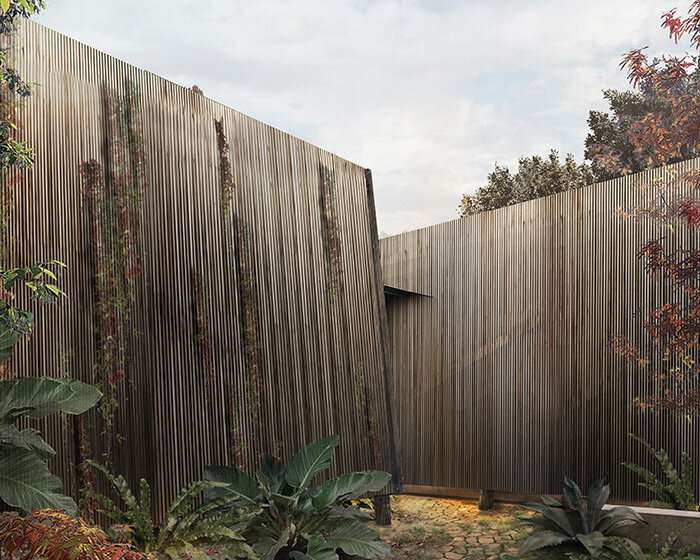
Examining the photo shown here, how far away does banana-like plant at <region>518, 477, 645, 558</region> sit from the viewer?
11.5 ft

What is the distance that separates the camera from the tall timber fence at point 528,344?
4.55 meters

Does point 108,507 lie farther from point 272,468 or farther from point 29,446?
point 272,468

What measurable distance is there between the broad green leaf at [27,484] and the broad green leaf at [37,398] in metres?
0.14

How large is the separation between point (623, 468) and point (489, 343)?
5.15 ft

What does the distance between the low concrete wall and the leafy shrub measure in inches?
123

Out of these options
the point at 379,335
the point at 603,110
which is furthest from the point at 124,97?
the point at 603,110

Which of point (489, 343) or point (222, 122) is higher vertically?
point (222, 122)

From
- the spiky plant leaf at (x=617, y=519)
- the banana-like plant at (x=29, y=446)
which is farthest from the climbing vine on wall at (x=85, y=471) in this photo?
the spiky plant leaf at (x=617, y=519)

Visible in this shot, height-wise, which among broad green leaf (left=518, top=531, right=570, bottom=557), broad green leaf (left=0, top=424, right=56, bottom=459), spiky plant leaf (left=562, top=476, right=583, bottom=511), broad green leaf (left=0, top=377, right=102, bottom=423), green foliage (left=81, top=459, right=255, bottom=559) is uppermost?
broad green leaf (left=0, top=377, right=102, bottom=423)

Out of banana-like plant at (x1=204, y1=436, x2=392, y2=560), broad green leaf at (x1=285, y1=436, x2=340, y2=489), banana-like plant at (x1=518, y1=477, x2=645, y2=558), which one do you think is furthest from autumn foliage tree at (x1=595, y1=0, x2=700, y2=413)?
broad green leaf at (x1=285, y1=436, x2=340, y2=489)

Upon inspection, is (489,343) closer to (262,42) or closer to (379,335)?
(379,335)

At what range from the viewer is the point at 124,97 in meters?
3.30

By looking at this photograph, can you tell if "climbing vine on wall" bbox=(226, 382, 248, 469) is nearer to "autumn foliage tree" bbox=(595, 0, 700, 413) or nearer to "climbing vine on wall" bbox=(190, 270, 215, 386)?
"climbing vine on wall" bbox=(190, 270, 215, 386)

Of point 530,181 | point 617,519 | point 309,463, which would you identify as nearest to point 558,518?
point 617,519
